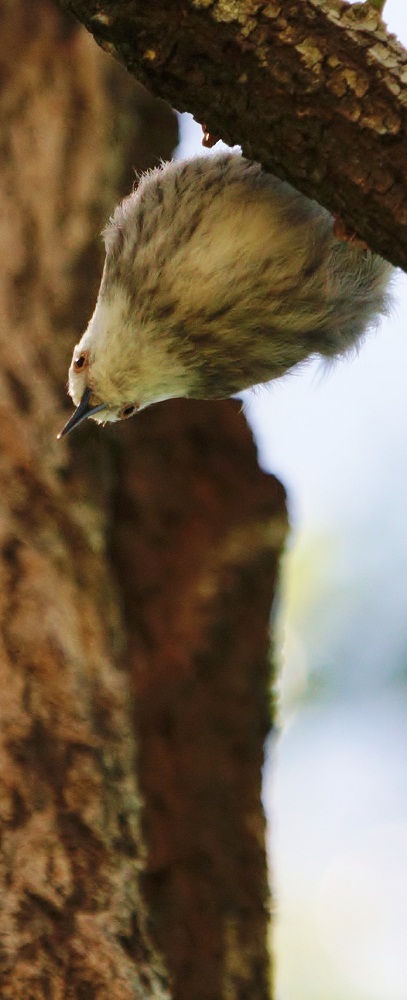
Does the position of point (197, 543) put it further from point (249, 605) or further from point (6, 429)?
point (6, 429)

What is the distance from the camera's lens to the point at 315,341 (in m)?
2.76

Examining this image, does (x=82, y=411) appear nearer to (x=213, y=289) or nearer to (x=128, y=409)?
(x=128, y=409)

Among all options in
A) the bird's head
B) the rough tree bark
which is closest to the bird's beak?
the bird's head

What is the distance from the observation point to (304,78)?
5.73 ft

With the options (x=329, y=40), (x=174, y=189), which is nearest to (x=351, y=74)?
(x=329, y=40)

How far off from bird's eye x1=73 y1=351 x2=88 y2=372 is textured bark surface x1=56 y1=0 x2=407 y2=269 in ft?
3.38

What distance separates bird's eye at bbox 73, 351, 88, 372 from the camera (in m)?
2.76

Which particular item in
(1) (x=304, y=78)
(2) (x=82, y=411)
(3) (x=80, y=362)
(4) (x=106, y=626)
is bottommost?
(4) (x=106, y=626)

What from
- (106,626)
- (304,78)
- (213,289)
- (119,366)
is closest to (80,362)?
(119,366)

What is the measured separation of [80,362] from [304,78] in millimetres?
1186

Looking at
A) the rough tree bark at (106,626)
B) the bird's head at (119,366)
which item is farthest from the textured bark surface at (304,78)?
the rough tree bark at (106,626)

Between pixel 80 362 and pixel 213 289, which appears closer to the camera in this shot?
pixel 213 289

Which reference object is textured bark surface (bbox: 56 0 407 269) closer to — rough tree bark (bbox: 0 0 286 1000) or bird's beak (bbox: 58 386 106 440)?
bird's beak (bbox: 58 386 106 440)

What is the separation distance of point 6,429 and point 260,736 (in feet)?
3.70
